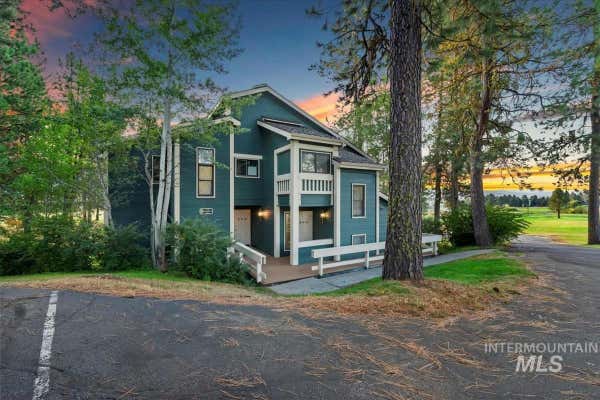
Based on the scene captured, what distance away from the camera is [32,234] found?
9719mm

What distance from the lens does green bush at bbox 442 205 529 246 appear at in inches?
571

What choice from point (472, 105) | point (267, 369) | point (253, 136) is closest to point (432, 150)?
point (472, 105)

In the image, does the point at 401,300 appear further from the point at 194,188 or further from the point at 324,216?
the point at 194,188

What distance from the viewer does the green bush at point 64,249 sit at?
31.0 feet

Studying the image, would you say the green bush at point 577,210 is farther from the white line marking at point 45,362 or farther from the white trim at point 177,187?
the white line marking at point 45,362

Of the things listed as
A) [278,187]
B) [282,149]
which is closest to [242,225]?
[278,187]

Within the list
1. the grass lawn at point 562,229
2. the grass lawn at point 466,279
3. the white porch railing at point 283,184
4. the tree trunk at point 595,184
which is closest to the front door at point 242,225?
the white porch railing at point 283,184

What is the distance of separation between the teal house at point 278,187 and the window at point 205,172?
0.14 ft

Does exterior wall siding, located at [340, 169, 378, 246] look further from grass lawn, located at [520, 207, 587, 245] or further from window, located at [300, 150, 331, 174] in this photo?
grass lawn, located at [520, 207, 587, 245]

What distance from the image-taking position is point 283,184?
12922 mm

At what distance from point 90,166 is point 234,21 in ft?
28.0

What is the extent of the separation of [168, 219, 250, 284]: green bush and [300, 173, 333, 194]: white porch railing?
14.9 feet

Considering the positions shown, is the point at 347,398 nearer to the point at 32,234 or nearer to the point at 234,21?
the point at 234,21

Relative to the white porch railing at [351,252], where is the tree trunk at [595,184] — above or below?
above
